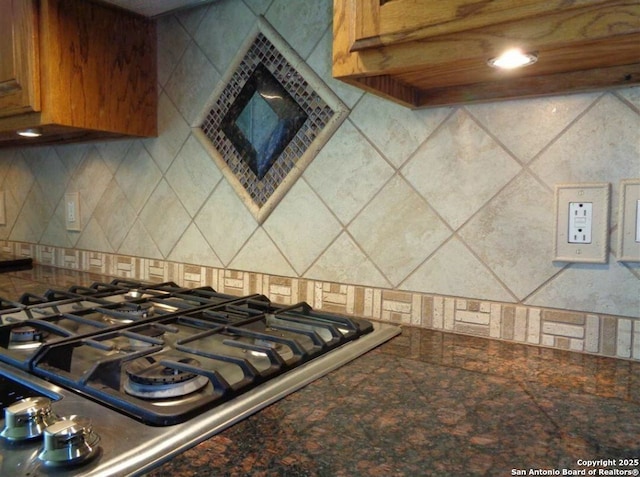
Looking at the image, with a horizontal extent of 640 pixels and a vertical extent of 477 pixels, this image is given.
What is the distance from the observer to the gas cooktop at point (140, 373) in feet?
1.65

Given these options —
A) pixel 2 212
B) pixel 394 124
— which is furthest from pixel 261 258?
pixel 2 212

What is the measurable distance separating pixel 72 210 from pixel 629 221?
1.78m

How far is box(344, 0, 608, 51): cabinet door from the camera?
0.58 metres

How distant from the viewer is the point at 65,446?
478 millimetres

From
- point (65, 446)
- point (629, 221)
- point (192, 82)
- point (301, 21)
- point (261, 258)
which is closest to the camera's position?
point (65, 446)

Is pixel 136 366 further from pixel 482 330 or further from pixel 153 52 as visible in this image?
pixel 153 52

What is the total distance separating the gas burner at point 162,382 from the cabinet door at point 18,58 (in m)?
0.94

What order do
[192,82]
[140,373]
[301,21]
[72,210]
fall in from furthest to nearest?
[72,210] < [192,82] < [301,21] < [140,373]

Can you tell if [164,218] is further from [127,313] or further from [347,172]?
[347,172]

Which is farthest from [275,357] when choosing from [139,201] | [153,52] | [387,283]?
[153,52]

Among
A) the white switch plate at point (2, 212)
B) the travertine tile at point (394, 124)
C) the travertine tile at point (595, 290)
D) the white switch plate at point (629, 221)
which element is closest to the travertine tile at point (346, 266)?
the travertine tile at point (394, 124)

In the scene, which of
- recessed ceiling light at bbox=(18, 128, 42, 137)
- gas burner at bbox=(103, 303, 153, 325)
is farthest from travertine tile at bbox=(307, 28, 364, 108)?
recessed ceiling light at bbox=(18, 128, 42, 137)

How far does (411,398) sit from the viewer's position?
678mm

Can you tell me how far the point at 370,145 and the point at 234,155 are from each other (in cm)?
43
